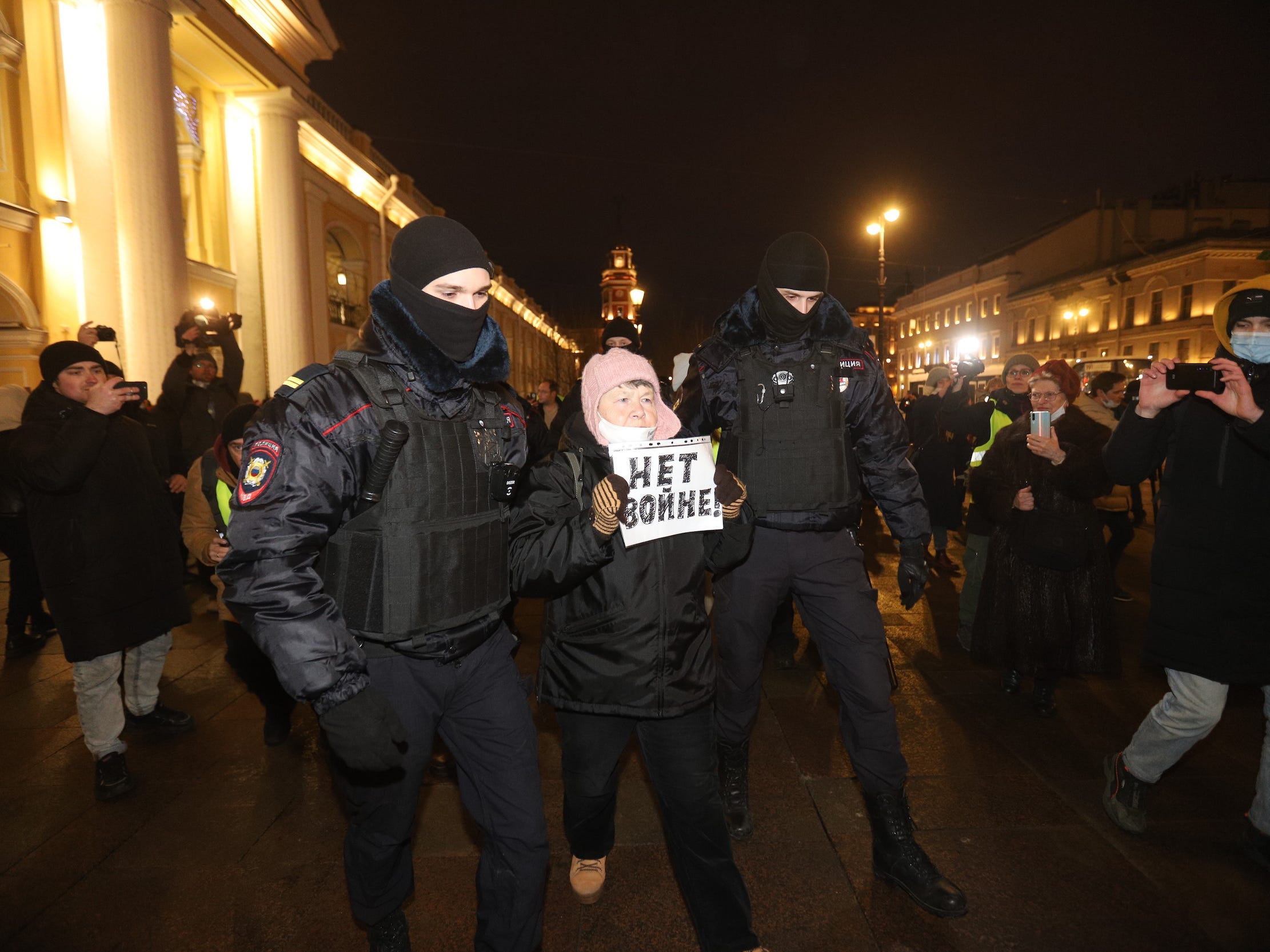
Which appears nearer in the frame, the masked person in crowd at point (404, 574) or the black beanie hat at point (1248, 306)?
the masked person in crowd at point (404, 574)

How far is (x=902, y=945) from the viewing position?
8.08 feet

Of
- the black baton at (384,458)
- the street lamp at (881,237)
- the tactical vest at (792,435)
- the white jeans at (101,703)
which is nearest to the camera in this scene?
the black baton at (384,458)

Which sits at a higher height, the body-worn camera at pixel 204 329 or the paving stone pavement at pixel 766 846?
the body-worn camera at pixel 204 329

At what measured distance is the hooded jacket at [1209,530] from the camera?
2.78 metres

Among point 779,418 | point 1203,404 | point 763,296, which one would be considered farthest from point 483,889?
point 1203,404

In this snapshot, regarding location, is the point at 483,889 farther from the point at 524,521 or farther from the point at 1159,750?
the point at 1159,750

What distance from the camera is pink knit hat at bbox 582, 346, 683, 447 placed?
251 cm

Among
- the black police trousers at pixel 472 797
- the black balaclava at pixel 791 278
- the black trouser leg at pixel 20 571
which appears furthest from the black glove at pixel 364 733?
the black trouser leg at pixel 20 571

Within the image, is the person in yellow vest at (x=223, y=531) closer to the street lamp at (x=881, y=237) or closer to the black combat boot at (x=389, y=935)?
the black combat boot at (x=389, y=935)

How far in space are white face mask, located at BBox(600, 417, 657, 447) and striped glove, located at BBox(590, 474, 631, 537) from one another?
26 centimetres

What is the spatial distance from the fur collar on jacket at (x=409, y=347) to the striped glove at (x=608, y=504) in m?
0.47

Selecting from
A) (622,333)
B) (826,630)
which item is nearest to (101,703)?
(826,630)

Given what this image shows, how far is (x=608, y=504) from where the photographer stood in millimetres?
2199

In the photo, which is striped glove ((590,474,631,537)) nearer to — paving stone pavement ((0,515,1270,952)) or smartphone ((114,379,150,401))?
paving stone pavement ((0,515,1270,952))
